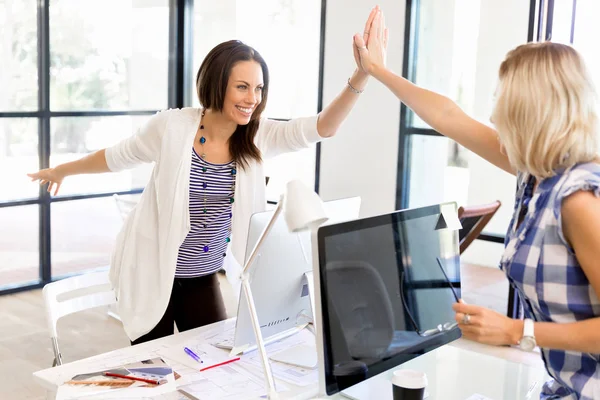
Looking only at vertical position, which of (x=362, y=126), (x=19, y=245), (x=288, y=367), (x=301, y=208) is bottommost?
(x=19, y=245)

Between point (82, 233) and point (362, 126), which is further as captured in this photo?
point (82, 233)

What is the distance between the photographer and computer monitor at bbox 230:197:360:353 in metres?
1.81

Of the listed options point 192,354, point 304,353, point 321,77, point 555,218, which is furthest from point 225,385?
point 321,77

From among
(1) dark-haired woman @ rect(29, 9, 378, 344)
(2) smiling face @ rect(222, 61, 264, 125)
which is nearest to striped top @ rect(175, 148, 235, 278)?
(1) dark-haired woman @ rect(29, 9, 378, 344)

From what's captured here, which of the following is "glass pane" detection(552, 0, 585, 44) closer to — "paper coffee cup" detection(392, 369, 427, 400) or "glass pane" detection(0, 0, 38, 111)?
"paper coffee cup" detection(392, 369, 427, 400)

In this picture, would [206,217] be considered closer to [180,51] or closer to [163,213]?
[163,213]

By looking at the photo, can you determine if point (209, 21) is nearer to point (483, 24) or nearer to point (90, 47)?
point (90, 47)

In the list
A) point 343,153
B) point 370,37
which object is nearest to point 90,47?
point 343,153

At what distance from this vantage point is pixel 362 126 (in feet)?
17.3

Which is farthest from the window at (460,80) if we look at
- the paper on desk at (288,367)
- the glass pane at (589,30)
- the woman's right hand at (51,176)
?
the woman's right hand at (51,176)

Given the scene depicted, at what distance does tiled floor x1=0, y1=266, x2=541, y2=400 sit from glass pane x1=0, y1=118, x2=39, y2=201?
2.52 ft

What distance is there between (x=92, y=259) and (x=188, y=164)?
12.3 ft

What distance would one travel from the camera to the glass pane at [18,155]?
16.9 feet

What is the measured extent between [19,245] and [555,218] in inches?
188
